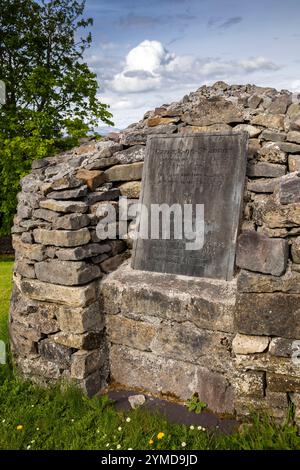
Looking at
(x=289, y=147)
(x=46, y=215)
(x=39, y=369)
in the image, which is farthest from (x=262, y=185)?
(x=39, y=369)

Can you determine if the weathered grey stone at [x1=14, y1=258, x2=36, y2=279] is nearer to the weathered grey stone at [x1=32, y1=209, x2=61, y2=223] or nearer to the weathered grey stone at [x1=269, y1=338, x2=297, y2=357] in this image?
the weathered grey stone at [x1=32, y1=209, x2=61, y2=223]

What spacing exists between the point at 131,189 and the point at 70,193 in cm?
79

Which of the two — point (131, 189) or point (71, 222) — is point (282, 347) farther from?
point (131, 189)

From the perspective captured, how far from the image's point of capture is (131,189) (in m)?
4.65

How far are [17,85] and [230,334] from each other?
47.1 ft

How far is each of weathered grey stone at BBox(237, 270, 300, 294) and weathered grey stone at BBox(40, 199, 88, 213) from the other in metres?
1.85

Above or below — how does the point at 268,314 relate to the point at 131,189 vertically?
below

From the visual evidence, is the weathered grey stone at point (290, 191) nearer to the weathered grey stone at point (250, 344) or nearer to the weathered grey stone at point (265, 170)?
the weathered grey stone at point (265, 170)

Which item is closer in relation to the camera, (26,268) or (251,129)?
(251,129)

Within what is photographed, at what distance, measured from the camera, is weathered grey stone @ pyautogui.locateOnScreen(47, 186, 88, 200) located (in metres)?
4.16

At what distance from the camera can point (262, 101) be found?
4.58 meters

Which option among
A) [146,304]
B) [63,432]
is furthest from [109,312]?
[63,432]

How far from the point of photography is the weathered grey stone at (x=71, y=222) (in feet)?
13.1
